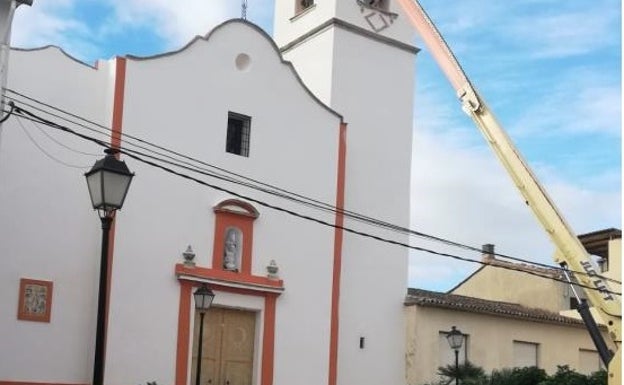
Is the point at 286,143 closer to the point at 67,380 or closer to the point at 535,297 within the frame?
the point at 67,380

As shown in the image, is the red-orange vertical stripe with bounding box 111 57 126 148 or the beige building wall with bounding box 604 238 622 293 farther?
the beige building wall with bounding box 604 238 622 293

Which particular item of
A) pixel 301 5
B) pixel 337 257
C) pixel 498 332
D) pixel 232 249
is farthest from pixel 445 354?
pixel 301 5

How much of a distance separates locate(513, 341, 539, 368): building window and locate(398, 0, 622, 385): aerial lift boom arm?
8534 millimetres

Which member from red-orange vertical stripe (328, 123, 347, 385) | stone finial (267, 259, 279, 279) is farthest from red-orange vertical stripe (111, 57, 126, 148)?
Result: red-orange vertical stripe (328, 123, 347, 385)

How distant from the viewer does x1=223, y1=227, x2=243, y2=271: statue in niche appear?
24.0 m

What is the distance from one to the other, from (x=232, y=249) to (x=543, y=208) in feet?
24.2

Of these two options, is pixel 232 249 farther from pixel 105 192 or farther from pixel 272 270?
pixel 105 192

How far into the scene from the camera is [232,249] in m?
24.1

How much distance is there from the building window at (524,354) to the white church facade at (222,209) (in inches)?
167

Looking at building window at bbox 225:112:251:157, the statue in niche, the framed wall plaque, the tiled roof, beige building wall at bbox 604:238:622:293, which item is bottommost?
the framed wall plaque

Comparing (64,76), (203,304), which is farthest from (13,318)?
(64,76)

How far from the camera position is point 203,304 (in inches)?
824

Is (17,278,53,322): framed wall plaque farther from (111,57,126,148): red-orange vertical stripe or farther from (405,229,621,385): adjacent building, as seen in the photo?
(405,229,621,385): adjacent building

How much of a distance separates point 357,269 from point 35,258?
8.68 m
